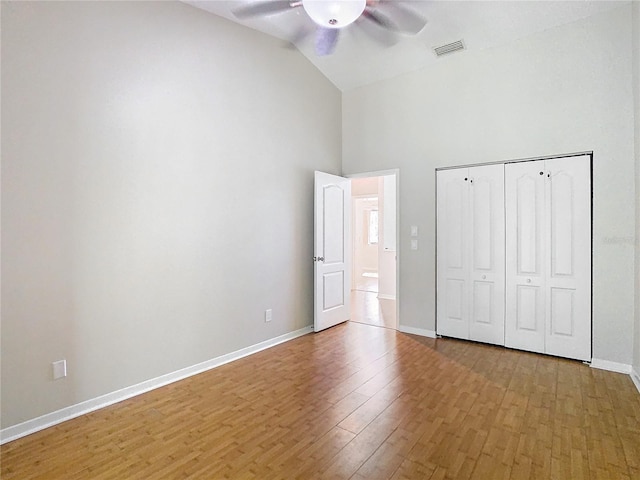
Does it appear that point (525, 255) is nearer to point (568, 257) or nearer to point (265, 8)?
point (568, 257)

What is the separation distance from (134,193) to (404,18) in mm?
3086

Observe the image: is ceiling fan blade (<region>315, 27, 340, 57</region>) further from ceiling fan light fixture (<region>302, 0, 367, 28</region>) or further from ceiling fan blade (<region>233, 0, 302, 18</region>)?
ceiling fan light fixture (<region>302, 0, 367, 28</region>)

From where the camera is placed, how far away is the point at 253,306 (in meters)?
3.89

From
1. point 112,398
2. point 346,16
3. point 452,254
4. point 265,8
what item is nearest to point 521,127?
point 452,254

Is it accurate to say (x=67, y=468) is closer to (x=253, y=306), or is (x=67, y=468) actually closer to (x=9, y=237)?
(x=9, y=237)

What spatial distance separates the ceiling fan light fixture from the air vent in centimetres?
199

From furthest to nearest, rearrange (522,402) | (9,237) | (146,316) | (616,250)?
1. (616,250)
2. (146,316)
3. (522,402)
4. (9,237)

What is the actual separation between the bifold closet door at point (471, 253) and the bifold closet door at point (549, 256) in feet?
0.37

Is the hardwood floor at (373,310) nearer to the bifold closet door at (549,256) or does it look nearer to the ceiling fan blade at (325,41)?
the bifold closet door at (549,256)

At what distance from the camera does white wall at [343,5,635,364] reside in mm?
3264

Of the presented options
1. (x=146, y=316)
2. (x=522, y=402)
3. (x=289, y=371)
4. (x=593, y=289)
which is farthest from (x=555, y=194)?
(x=146, y=316)

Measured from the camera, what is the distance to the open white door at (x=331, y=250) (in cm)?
452

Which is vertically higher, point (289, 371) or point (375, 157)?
point (375, 157)

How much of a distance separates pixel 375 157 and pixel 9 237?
399 centimetres
